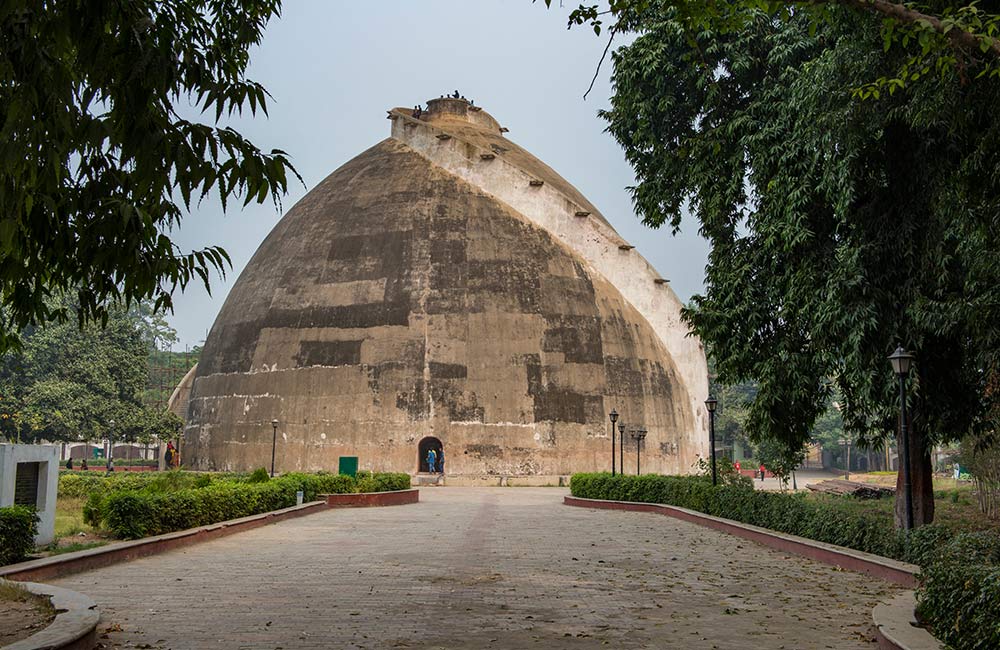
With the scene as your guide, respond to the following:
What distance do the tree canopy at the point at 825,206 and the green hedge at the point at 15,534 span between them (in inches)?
367

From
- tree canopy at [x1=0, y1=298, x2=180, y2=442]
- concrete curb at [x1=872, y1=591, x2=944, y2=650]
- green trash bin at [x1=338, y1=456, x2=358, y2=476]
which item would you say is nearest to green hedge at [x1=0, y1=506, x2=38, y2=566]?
concrete curb at [x1=872, y1=591, x2=944, y2=650]

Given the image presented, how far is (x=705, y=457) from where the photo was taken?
44.2m

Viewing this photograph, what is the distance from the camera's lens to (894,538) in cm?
1127

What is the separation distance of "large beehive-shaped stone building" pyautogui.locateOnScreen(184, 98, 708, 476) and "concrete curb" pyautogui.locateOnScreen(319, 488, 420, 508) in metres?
10.2

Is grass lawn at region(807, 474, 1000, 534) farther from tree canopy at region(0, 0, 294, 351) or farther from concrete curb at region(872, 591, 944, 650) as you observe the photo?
tree canopy at region(0, 0, 294, 351)

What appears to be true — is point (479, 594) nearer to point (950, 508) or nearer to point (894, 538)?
point (894, 538)

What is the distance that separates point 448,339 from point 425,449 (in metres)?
4.76

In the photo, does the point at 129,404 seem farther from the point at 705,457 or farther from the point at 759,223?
the point at 759,223

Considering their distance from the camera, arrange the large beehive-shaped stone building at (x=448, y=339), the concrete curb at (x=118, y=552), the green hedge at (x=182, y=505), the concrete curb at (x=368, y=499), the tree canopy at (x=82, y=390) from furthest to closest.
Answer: the tree canopy at (x=82, y=390), the large beehive-shaped stone building at (x=448, y=339), the concrete curb at (x=368, y=499), the green hedge at (x=182, y=505), the concrete curb at (x=118, y=552)

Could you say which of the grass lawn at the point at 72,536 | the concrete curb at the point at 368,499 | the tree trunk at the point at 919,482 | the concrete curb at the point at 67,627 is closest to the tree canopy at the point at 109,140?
the concrete curb at the point at 67,627

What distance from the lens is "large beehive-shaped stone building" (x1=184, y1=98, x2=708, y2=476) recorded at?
1444 inches

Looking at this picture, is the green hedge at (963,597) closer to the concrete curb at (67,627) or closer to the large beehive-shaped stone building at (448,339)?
the concrete curb at (67,627)

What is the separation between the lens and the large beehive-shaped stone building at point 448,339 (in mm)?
36688

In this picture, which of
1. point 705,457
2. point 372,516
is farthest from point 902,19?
point 705,457
